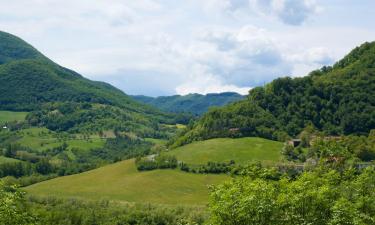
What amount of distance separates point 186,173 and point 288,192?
131335 mm

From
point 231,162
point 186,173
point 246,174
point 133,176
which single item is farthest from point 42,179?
point 246,174

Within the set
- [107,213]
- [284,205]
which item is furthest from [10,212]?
[107,213]

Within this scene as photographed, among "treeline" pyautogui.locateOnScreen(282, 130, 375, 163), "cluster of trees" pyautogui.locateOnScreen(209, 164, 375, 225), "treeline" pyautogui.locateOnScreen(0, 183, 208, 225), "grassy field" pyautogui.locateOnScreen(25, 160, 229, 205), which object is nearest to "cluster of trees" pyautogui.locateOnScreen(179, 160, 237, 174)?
"grassy field" pyautogui.locateOnScreen(25, 160, 229, 205)

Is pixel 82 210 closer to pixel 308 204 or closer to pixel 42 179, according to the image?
pixel 42 179

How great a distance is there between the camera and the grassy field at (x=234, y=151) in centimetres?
17875

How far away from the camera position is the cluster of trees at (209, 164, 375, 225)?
41.2 m

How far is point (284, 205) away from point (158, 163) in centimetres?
14332

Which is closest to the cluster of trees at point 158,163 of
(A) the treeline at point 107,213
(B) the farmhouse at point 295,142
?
(A) the treeline at point 107,213

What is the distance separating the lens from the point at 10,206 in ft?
142

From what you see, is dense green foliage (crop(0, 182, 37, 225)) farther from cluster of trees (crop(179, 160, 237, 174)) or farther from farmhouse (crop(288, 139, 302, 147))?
farmhouse (crop(288, 139, 302, 147))

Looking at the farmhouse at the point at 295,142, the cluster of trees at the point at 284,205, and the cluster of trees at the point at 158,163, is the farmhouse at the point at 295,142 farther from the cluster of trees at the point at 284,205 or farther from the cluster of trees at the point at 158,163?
the cluster of trees at the point at 284,205

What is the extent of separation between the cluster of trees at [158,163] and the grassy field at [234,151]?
15.6 ft

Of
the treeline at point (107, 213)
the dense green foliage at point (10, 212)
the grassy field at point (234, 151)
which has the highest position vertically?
the dense green foliage at point (10, 212)

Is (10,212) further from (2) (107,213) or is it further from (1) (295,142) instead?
(1) (295,142)
